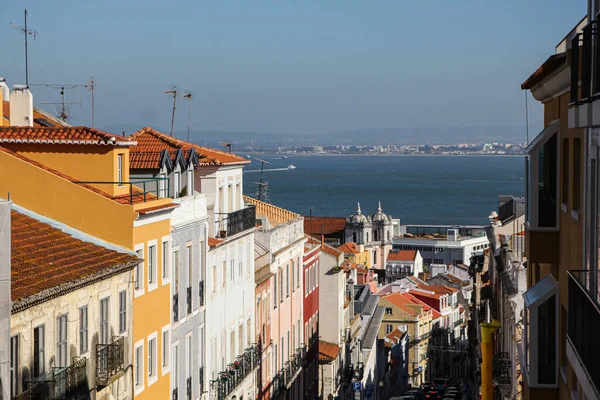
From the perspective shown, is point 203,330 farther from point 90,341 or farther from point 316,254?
point 316,254

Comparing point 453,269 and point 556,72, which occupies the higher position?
point 556,72

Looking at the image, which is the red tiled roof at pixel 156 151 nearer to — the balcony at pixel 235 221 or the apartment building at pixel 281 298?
the balcony at pixel 235 221

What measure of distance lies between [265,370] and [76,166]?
54.8 ft

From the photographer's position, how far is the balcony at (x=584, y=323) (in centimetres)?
807

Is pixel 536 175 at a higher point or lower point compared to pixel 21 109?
lower

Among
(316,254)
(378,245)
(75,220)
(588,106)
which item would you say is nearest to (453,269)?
(378,245)

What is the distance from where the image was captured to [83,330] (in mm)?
18094

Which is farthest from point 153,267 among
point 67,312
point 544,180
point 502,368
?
point 544,180

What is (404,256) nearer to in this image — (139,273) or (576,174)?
(139,273)

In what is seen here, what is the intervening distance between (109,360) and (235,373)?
1298cm

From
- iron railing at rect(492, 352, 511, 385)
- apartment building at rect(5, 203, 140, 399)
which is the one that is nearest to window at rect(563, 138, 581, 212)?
apartment building at rect(5, 203, 140, 399)

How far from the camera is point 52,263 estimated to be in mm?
17422

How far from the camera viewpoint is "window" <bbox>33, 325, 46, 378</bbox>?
1597 cm

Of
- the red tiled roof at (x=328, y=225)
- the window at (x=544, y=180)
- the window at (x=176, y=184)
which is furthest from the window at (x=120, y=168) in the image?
the red tiled roof at (x=328, y=225)
